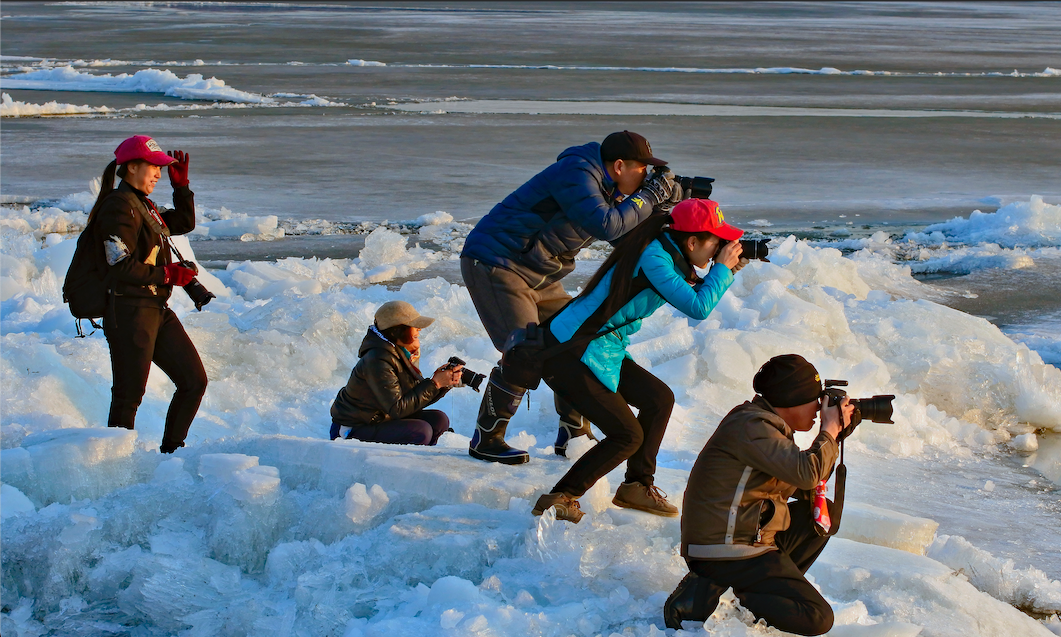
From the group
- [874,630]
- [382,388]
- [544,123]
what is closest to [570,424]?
[382,388]

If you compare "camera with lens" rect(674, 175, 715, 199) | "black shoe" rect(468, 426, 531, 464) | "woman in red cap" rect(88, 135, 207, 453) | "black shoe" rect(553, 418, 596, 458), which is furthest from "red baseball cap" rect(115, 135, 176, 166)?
"camera with lens" rect(674, 175, 715, 199)

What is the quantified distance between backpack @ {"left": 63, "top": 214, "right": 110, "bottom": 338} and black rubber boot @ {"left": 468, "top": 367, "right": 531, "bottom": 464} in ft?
5.34

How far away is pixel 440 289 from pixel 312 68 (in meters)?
23.4

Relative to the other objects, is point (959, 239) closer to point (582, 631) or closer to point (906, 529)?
point (906, 529)

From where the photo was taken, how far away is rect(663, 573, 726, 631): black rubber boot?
343 centimetres

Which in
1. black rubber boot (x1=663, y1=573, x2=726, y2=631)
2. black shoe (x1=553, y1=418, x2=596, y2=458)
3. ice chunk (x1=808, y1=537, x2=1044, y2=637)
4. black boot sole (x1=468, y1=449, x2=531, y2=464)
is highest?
black shoe (x1=553, y1=418, x2=596, y2=458)

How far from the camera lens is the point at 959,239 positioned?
11.0m

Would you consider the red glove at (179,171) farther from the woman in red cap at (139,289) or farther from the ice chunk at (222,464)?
the ice chunk at (222,464)

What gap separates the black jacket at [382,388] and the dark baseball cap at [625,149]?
1381 millimetres

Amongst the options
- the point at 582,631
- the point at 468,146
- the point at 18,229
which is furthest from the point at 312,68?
the point at 582,631

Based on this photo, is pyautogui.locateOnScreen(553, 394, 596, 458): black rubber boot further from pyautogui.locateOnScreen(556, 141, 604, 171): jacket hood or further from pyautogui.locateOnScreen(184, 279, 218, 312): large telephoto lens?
pyautogui.locateOnScreen(184, 279, 218, 312): large telephoto lens

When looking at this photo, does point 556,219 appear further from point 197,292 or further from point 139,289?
point 139,289

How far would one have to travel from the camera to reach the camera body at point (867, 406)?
11.0ft

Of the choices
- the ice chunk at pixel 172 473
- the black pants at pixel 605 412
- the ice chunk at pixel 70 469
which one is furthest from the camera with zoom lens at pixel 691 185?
the ice chunk at pixel 70 469
